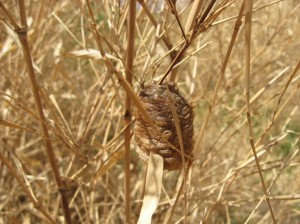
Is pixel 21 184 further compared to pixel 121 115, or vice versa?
pixel 121 115

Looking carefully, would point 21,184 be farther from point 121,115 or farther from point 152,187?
point 121,115

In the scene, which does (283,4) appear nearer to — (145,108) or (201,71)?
(201,71)

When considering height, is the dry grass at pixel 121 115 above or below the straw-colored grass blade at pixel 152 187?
above

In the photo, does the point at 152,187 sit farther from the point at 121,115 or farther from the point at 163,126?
the point at 121,115

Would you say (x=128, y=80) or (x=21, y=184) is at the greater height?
(x=128, y=80)

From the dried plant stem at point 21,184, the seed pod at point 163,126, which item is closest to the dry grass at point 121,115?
the dried plant stem at point 21,184

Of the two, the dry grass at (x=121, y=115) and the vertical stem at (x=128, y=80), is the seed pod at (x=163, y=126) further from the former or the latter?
the dry grass at (x=121, y=115)

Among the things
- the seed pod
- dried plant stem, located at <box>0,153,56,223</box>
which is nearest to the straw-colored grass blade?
the seed pod

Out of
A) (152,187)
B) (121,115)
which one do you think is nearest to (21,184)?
(152,187)
